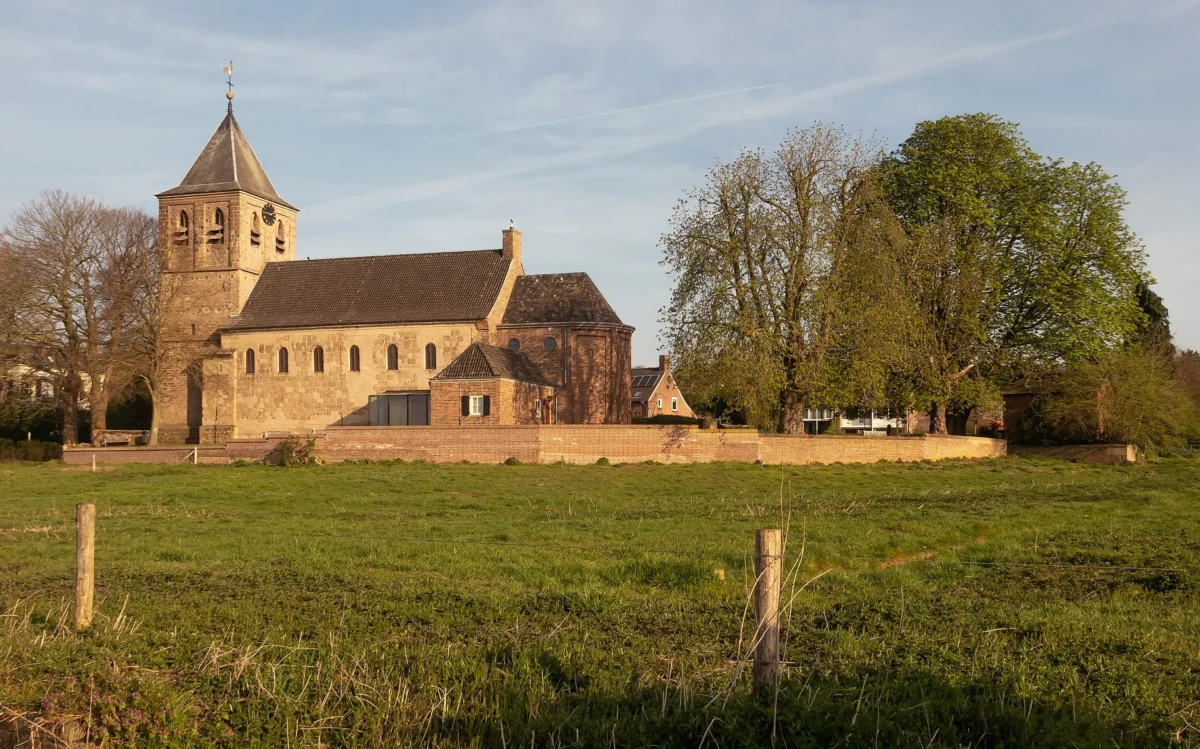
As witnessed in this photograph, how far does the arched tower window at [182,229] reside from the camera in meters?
53.2

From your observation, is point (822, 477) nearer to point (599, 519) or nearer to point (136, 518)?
point (599, 519)

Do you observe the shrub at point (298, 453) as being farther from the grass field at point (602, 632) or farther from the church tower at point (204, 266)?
the grass field at point (602, 632)

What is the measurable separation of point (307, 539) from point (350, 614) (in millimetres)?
5941

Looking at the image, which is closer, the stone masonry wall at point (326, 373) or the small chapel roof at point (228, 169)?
the stone masonry wall at point (326, 373)

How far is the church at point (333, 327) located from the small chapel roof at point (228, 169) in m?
0.07

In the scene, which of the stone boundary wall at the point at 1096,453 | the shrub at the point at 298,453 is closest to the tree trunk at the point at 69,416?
the shrub at the point at 298,453

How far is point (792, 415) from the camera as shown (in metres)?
38.5

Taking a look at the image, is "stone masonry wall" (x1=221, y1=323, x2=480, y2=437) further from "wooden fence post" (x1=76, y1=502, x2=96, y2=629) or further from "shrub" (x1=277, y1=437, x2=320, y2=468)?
"wooden fence post" (x1=76, y1=502, x2=96, y2=629)

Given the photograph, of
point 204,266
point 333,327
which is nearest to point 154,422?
point 204,266

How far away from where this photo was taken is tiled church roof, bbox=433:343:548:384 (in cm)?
4203

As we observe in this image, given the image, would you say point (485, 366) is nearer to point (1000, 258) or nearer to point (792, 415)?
point (792, 415)

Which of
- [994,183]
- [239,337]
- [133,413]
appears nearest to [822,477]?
[994,183]

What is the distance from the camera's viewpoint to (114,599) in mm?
10016

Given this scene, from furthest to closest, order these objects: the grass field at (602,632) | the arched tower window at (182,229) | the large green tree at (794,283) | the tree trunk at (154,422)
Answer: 1. the arched tower window at (182,229)
2. the tree trunk at (154,422)
3. the large green tree at (794,283)
4. the grass field at (602,632)
